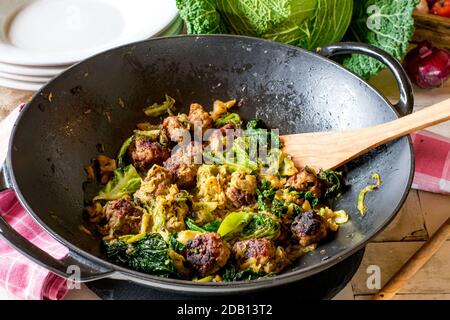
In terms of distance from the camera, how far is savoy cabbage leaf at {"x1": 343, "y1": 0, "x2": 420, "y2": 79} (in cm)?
214

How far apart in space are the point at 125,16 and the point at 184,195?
3.56 ft

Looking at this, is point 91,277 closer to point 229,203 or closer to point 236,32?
point 229,203

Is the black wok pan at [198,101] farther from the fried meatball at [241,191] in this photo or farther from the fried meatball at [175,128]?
the fried meatball at [241,191]

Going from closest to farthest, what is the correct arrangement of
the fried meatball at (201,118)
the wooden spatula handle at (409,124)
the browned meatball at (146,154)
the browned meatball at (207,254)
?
the browned meatball at (207,254) < the wooden spatula handle at (409,124) < the browned meatball at (146,154) < the fried meatball at (201,118)

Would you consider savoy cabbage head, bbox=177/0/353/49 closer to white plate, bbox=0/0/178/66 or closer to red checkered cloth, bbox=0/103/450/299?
white plate, bbox=0/0/178/66

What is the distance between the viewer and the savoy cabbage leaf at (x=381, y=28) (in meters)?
2.14

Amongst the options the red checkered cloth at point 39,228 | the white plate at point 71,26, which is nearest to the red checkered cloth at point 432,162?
the red checkered cloth at point 39,228

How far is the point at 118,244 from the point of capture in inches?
57.8

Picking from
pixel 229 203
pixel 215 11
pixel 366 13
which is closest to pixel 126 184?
pixel 229 203

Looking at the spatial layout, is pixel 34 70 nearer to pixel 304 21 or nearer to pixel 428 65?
pixel 304 21

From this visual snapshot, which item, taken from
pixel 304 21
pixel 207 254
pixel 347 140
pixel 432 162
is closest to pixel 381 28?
pixel 304 21

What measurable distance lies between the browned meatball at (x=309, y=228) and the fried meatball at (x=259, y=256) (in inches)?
2.6

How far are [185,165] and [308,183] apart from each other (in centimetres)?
37

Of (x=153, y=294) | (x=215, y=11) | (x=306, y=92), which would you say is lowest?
(x=153, y=294)
